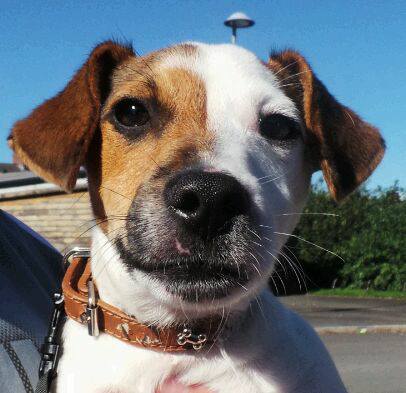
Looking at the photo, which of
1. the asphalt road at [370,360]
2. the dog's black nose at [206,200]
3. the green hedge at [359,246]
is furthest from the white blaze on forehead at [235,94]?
the green hedge at [359,246]

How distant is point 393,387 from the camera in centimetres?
767

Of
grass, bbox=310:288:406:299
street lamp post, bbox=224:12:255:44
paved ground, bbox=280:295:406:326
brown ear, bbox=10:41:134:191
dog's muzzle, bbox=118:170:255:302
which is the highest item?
street lamp post, bbox=224:12:255:44

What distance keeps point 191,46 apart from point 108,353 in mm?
1487

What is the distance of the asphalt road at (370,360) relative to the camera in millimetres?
7762

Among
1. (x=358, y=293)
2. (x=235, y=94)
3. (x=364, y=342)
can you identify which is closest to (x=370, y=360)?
(x=364, y=342)

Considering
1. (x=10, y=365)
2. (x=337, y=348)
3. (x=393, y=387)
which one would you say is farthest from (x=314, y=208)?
(x=10, y=365)

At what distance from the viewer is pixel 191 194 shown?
2246mm

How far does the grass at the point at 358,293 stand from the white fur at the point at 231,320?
1526cm

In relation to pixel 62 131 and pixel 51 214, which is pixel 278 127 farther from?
pixel 51 214

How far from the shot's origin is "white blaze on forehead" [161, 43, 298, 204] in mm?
2775

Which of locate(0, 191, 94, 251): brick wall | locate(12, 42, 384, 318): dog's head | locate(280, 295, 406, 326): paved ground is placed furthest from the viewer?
locate(280, 295, 406, 326): paved ground

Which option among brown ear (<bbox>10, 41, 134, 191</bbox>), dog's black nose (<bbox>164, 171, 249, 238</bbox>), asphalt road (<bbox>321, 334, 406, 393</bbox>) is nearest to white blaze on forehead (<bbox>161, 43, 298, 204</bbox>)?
dog's black nose (<bbox>164, 171, 249, 238</bbox>)

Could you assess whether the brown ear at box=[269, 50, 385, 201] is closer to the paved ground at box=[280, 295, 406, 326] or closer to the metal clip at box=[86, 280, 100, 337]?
the metal clip at box=[86, 280, 100, 337]

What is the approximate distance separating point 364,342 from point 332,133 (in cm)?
791
